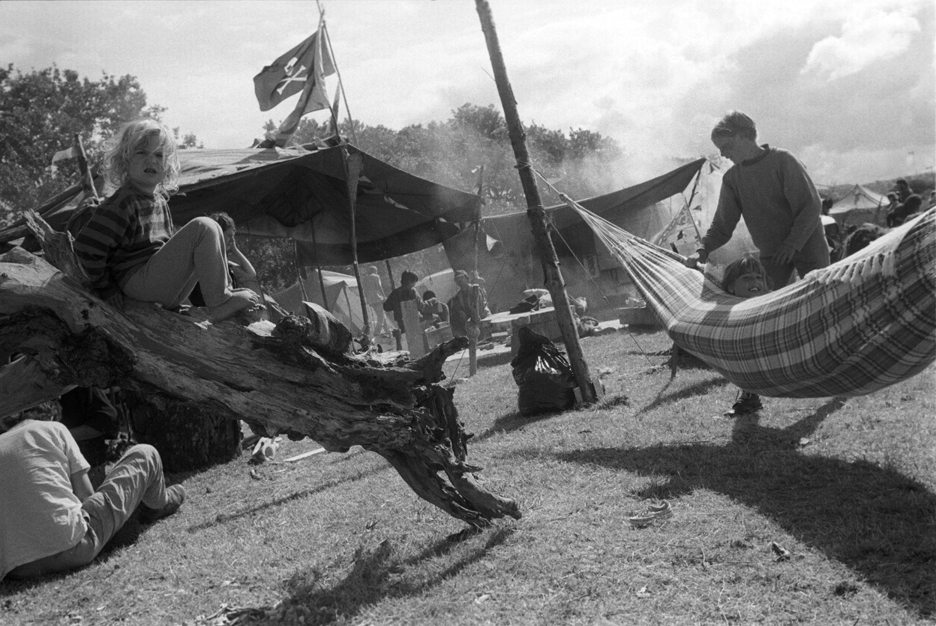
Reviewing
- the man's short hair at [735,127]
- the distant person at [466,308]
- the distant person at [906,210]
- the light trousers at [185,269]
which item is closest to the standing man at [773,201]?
the man's short hair at [735,127]

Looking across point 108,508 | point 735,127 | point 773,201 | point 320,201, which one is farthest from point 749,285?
point 320,201

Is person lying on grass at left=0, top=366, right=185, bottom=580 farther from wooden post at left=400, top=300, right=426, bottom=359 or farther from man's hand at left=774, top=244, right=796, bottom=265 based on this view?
wooden post at left=400, top=300, right=426, bottom=359

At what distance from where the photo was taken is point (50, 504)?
387 centimetres

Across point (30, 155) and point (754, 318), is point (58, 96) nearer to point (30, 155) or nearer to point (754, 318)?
point (30, 155)

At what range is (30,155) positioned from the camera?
91.8 ft

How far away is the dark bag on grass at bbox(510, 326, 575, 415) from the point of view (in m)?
6.51

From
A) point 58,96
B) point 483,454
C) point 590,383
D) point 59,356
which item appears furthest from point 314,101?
point 58,96

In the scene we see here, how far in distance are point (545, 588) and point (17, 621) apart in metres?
2.50

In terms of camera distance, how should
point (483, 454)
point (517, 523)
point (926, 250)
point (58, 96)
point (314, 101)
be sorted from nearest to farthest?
point (926, 250)
point (517, 523)
point (483, 454)
point (314, 101)
point (58, 96)

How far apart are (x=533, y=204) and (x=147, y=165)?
12.3ft

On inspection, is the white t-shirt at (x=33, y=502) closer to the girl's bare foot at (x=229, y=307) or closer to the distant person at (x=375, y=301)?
Result: the girl's bare foot at (x=229, y=307)

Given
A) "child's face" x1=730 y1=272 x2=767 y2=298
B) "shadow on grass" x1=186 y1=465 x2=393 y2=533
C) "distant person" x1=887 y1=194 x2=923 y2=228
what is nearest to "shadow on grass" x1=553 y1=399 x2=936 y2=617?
"child's face" x1=730 y1=272 x2=767 y2=298

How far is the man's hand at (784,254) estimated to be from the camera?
16.2ft

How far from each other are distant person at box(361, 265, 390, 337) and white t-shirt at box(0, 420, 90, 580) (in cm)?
1412
